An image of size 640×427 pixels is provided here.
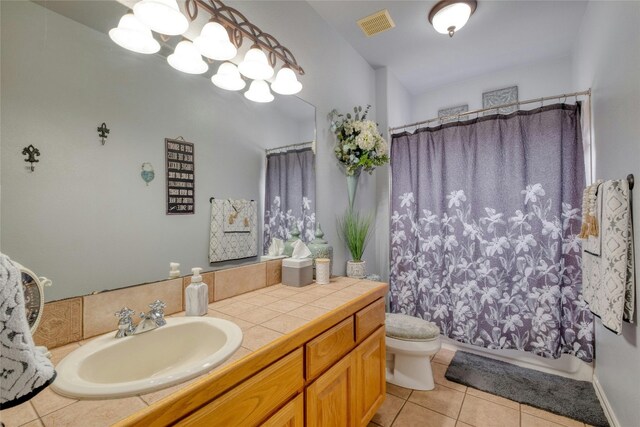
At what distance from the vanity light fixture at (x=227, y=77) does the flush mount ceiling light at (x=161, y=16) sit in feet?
0.94

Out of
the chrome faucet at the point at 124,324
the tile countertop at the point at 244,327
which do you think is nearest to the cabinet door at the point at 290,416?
the tile countertop at the point at 244,327

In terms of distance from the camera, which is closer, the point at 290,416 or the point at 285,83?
the point at 290,416

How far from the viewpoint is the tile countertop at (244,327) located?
58cm

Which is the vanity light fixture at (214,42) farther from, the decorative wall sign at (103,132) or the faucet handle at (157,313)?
the faucet handle at (157,313)

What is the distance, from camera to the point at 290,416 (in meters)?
0.95

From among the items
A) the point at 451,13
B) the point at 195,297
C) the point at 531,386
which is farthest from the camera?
the point at 531,386

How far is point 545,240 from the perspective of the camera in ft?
6.66

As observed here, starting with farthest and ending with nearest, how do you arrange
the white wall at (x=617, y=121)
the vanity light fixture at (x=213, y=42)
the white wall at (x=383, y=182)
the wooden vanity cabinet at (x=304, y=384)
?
1. the white wall at (x=383, y=182)
2. the white wall at (x=617, y=121)
3. the vanity light fixture at (x=213, y=42)
4. the wooden vanity cabinet at (x=304, y=384)

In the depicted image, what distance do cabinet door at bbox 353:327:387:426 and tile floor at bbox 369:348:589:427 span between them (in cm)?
27

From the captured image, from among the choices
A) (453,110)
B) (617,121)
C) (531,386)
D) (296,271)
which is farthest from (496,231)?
(296,271)

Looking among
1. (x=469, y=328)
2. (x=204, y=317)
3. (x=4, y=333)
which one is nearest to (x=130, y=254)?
(x=204, y=317)

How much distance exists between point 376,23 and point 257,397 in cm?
238

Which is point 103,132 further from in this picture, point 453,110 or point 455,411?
point 453,110

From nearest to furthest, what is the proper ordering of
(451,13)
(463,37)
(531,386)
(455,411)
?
1. (455,411)
2. (451,13)
3. (531,386)
4. (463,37)
